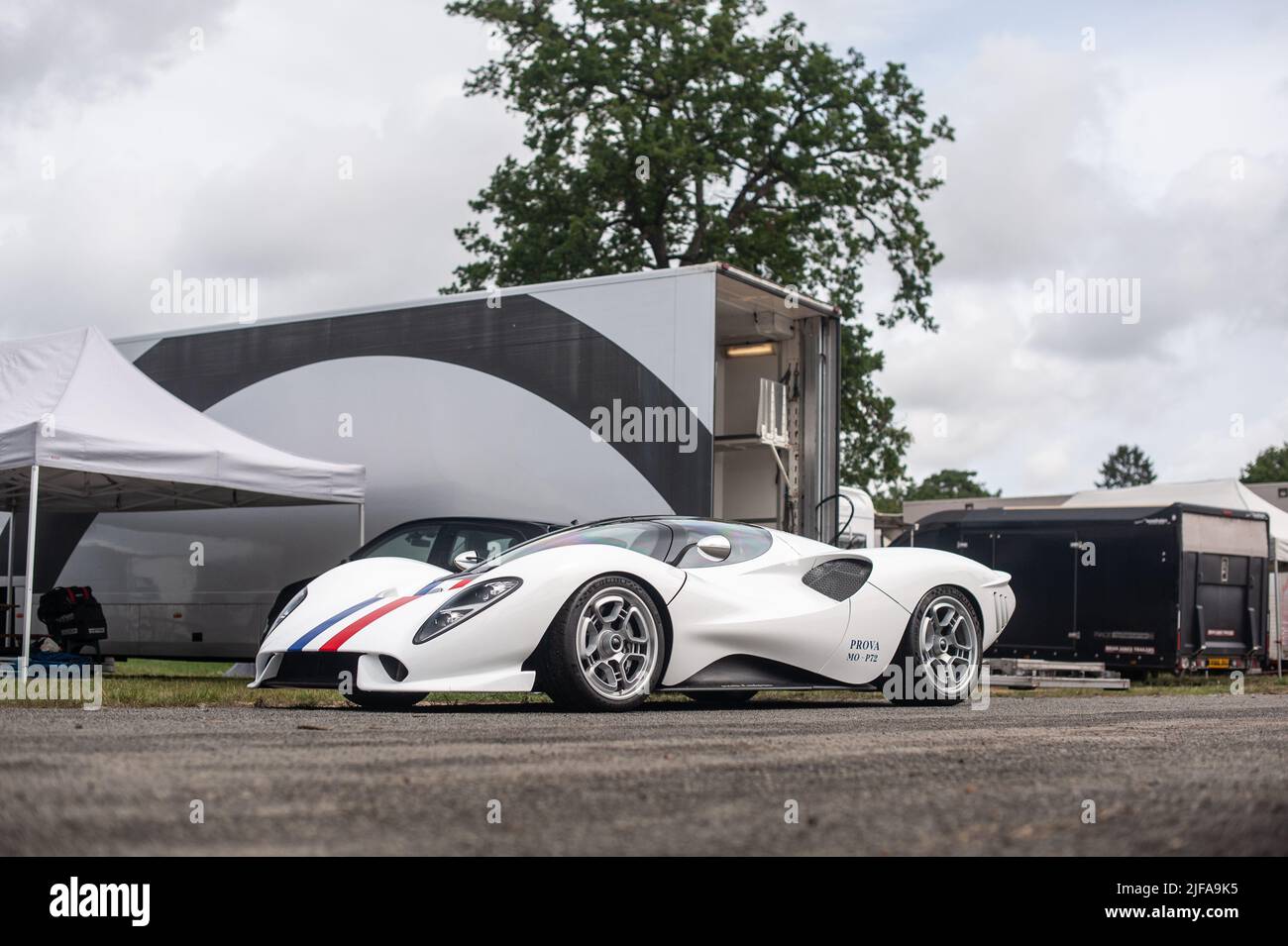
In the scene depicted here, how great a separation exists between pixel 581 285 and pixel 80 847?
8.90 m

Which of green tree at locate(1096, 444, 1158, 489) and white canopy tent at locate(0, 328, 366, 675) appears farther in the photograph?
green tree at locate(1096, 444, 1158, 489)

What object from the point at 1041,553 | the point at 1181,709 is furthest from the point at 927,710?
the point at 1041,553

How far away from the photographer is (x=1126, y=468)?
12912 cm

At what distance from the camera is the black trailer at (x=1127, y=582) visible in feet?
53.7

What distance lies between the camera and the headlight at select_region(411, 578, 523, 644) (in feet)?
22.4

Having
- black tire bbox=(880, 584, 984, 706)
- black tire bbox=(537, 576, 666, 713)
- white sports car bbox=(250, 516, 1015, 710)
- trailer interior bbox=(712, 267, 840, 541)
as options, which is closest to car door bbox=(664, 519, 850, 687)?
white sports car bbox=(250, 516, 1015, 710)

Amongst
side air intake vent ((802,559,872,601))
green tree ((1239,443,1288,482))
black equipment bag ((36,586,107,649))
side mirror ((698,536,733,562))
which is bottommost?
black equipment bag ((36,586,107,649))

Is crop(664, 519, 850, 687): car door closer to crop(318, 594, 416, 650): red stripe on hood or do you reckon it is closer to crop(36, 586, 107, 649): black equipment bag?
crop(318, 594, 416, 650): red stripe on hood

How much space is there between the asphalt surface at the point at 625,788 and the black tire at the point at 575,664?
1020 mm

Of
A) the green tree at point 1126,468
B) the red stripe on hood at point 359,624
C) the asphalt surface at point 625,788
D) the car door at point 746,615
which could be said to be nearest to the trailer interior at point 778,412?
the car door at point 746,615

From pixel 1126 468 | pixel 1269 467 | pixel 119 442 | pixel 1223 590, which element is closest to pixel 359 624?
pixel 119 442

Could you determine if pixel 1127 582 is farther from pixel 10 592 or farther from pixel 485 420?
pixel 10 592

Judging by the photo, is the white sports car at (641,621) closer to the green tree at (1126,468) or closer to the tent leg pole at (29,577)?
the tent leg pole at (29,577)

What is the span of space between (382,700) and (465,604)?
1643 mm
